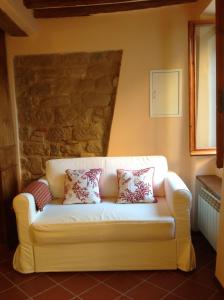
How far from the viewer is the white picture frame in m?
2.96

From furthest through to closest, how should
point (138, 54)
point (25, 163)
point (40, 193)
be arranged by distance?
1. point (25, 163)
2. point (138, 54)
3. point (40, 193)

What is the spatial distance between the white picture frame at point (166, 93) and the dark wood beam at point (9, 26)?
4.82 feet

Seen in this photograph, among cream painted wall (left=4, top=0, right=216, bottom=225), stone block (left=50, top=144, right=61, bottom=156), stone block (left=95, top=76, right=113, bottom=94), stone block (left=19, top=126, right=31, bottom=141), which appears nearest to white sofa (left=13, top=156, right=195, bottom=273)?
cream painted wall (left=4, top=0, right=216, bottom=225)

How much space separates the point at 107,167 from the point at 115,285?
3.73 feet

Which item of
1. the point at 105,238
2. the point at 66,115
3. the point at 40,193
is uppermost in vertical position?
the point at 66,115

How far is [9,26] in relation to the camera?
8.89ft

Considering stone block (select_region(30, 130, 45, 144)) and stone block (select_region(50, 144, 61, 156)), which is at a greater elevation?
stone block (select_region(30, 130, 45, 144))

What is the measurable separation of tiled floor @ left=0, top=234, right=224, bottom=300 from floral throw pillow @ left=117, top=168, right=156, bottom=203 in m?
0.65

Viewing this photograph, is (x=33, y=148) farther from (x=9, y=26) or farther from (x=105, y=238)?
(x=105, y=238)

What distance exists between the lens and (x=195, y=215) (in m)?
3.03

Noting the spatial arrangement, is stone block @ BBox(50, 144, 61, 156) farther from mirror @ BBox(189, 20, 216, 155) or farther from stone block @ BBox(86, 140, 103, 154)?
mirror @ BBox(189, 20, 216, 155)

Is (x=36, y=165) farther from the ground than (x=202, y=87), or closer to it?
closer to it

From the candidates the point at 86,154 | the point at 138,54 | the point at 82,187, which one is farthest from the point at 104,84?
the point at 82,187

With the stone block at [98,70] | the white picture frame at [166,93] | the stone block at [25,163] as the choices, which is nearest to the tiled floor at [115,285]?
the stone block at [25,163]
